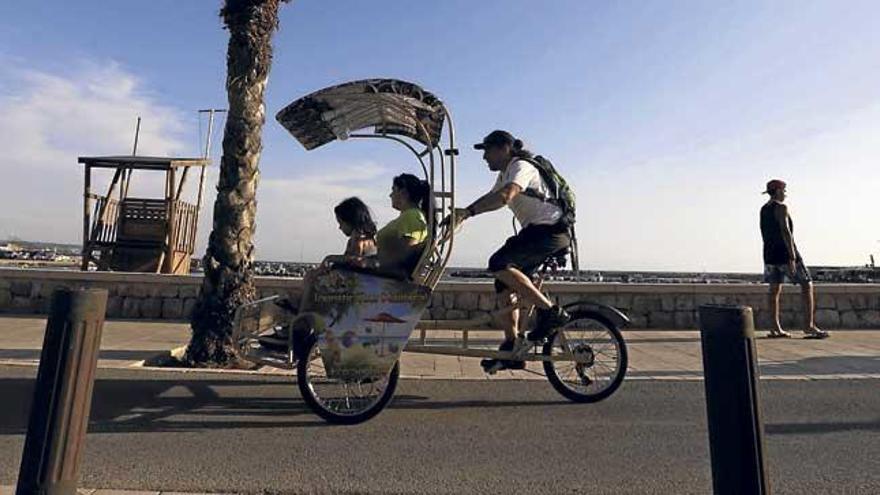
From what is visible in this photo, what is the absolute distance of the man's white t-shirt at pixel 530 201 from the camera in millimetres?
4395

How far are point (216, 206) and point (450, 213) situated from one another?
3.12 meters

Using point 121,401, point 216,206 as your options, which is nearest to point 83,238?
point 216,206

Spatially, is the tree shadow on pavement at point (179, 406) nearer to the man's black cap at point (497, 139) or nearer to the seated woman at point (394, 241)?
the seated woman at point (394, 241)

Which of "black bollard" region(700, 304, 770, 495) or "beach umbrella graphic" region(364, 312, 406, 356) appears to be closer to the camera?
"black bollard" region(700, 304, 770, 495)

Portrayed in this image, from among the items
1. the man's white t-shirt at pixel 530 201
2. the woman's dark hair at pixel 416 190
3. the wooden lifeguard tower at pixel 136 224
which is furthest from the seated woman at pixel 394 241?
the wooden lifeguard tower at pixel 136 224

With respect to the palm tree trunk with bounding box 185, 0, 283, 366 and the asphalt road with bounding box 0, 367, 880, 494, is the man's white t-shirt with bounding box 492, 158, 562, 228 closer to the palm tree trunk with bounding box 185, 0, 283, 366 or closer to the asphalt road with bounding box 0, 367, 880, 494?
the asphalt road with bounding box 0, 367, 880, 494

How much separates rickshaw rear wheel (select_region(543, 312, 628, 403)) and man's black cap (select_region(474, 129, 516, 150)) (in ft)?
5.12

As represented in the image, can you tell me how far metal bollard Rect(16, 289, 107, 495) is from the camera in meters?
2.16

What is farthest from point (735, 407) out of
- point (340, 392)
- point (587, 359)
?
point (340, 392)

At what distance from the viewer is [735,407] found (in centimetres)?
203

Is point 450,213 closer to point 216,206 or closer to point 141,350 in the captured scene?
point 216,206

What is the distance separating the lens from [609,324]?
4.58 m

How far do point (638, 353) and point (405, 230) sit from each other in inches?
167

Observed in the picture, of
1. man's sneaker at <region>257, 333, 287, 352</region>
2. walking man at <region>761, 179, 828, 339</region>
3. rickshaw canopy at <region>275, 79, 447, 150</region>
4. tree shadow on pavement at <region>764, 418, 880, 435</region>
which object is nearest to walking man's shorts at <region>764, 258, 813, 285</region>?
walking man at <region>761, 179, 828, 339</region>
